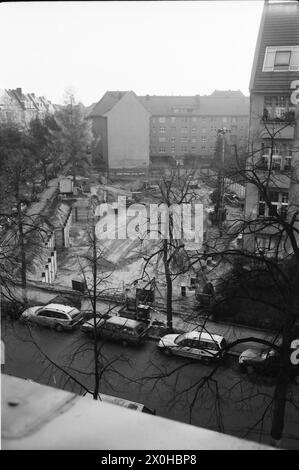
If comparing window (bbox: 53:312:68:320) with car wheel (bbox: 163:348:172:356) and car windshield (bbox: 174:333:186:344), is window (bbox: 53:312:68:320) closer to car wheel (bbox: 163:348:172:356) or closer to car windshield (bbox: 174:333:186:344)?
car wheel (bbox: 163:348:172:356)

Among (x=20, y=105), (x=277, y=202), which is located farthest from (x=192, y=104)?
(x=277, y=202)

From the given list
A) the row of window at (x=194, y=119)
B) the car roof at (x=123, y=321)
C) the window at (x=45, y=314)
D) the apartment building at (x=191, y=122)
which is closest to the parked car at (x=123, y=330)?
the car roof at (x=123, y=321)

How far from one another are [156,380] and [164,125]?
2515cm

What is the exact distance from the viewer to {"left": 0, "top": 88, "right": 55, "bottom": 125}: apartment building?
2513cm

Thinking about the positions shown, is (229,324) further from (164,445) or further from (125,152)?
(125,152)

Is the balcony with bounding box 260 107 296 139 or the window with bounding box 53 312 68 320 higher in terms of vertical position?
the balcony with bounding box 260 107 296 139

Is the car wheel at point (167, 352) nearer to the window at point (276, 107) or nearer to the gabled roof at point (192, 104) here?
the window at point (276, 107)

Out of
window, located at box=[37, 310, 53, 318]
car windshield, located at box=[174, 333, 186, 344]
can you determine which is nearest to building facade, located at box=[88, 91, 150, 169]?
window, located at box=[37, 310, 53, 318]

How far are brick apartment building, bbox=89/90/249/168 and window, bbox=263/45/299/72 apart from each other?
16.8 meters

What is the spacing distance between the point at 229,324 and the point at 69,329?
303 centimetres

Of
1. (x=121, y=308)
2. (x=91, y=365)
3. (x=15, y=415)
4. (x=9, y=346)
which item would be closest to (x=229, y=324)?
(x=121, y=308)

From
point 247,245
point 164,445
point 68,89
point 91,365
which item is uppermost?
point 68,89

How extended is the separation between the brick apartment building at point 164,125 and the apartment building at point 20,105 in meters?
4.54
